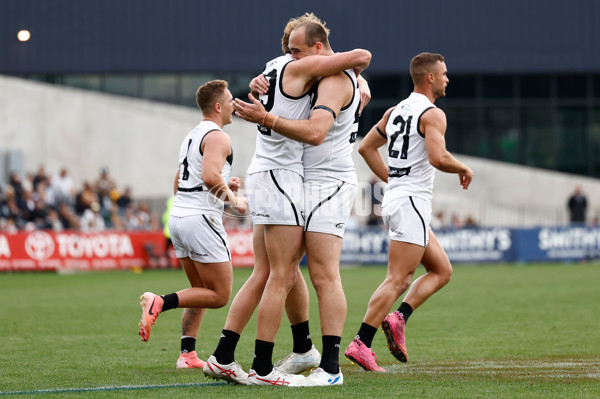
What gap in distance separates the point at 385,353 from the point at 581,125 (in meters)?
29.8

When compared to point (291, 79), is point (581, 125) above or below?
above

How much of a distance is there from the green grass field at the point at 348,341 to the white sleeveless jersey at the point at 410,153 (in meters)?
1.33

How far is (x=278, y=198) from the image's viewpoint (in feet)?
19.7

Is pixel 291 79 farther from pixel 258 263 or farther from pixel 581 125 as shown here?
pixel 581 125

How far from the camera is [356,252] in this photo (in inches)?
957

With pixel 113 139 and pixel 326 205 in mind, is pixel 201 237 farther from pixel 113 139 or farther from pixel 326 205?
pixel 113 139

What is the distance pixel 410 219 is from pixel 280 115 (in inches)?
58.0

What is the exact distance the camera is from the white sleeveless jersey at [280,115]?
606 cm

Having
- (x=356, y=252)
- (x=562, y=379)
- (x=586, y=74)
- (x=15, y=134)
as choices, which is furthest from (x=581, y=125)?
(x=562, y=379)

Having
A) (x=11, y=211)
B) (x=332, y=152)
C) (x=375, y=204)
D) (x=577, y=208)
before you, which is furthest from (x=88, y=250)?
(x=332, y=152)

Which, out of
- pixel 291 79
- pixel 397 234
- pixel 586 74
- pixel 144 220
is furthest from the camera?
pixel 586 74

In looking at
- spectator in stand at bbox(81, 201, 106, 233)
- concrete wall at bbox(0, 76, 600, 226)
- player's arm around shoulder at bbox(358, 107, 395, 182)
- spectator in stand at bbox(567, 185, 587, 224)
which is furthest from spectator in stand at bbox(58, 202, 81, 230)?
player's arm around shoulder at bbox(358, 107, 395, 182)

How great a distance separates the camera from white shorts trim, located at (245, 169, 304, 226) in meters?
6.00

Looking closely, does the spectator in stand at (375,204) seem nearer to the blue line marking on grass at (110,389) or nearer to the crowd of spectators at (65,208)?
the crowd of spectators at (65,208)
